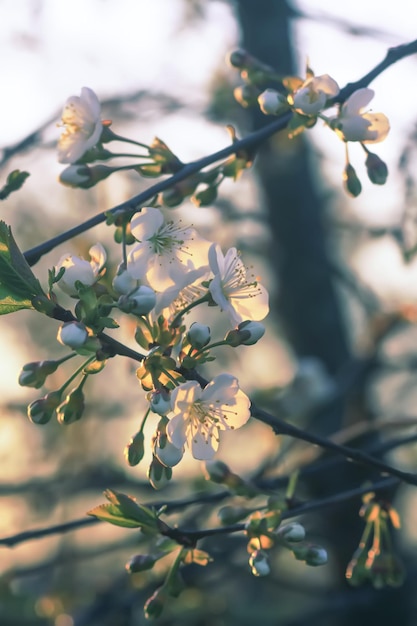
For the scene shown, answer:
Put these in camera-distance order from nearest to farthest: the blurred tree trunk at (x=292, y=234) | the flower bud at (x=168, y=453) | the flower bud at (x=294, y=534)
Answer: the flower bud at (x=168, y=453)
the flower bud at (x=294, y=534)
the blurred tree trunk at (x=292, y=234)

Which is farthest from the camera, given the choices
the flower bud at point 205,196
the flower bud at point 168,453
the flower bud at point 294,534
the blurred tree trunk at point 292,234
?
the blurred tree trunk at point 292,234

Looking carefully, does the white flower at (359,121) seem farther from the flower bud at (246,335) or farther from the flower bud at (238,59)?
the flower bud at (246,335)

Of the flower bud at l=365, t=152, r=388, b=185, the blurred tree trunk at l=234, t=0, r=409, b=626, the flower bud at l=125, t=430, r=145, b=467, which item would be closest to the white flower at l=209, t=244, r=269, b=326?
the flower bud at l=125, t=430, r=145, b=467

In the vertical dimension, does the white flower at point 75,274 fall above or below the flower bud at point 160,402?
above

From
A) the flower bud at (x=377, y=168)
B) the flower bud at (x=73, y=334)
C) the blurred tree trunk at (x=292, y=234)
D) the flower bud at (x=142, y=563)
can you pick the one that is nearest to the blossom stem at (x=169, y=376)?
the flower bud at (x=73, y=334)

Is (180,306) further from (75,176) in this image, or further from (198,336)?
(75,176)

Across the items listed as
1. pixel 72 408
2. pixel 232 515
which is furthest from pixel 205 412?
pixel 232 515
